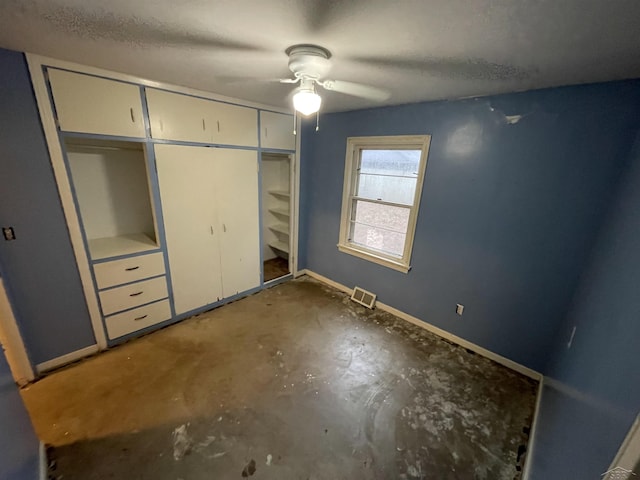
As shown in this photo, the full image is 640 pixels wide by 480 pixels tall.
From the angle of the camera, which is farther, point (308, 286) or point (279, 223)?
point (279, 223)

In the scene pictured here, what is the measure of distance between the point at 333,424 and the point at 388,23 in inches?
92.7

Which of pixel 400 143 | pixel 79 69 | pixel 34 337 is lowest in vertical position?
pixel 34 337

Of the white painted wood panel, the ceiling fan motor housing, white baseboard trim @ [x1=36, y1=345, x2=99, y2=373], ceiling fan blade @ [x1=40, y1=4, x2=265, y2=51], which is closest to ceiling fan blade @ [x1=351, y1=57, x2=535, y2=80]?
A: the ceiling fan motor housing

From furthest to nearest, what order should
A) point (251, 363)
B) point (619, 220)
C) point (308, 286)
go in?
point (308, 286), point (251, 363), point (619, 220)

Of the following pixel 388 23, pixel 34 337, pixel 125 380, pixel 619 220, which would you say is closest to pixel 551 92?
pixel 619 220

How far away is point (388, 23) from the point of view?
1095 millimetres

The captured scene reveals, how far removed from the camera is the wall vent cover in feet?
10.7

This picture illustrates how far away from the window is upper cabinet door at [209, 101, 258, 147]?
1.17m

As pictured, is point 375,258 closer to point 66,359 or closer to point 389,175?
point 389,175

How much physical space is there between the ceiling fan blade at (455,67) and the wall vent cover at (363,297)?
243cm

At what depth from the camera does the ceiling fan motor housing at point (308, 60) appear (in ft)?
4.59

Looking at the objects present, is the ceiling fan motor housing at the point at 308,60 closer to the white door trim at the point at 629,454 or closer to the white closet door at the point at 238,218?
the white closet door at the point at 238,218

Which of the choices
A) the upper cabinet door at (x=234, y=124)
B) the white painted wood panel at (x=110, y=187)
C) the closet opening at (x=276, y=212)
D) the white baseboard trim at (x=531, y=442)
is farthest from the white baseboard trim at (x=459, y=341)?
the white painted wood panel at (x=110, y=187)

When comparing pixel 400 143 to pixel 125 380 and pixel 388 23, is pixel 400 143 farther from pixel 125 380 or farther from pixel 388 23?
pixel 125 380
